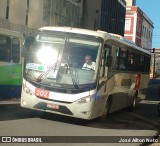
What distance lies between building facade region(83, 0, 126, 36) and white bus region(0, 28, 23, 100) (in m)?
26.5

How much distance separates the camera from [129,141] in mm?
11594

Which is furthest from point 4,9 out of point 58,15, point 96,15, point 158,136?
point 96,15

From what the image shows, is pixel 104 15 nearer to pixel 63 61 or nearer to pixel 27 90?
pixel 63 61

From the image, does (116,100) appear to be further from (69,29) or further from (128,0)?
(128,0)

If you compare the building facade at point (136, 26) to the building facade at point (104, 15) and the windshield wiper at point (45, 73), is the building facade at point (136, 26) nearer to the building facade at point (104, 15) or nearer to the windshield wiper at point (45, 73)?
the building facade at point (104, 15)

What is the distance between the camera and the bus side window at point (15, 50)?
18.2 m

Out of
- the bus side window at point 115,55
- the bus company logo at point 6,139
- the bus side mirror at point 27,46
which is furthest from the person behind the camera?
the bus side window at point 115,55

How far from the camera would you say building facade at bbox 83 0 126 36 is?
4588 cm

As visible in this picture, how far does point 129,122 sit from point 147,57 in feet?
23.5

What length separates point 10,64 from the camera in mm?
17938

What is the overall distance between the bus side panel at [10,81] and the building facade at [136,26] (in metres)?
65.4

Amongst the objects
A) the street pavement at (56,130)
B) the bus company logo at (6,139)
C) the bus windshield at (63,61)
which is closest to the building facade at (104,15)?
the bus windshield at (63,61)

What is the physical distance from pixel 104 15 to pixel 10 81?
3354cm

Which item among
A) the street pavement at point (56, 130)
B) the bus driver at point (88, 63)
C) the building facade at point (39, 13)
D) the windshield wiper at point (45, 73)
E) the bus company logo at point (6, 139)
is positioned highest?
the building facade at point (39, 13)
